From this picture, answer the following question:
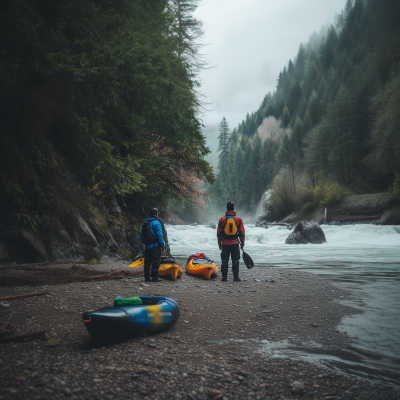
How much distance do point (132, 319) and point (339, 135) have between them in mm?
39236

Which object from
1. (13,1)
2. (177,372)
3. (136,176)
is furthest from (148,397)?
(136,176)

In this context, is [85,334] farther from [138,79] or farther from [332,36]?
[332,36]

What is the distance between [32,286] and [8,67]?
14.0 feet

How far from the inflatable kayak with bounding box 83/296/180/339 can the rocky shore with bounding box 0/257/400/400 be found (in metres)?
0.14

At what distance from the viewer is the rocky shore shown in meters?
2.36

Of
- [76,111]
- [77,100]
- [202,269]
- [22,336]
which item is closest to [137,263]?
[202,269]

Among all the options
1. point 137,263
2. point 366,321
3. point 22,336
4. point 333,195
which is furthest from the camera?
point 333,195

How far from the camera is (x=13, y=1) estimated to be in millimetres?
4664

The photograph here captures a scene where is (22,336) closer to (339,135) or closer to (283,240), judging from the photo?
(283,240)

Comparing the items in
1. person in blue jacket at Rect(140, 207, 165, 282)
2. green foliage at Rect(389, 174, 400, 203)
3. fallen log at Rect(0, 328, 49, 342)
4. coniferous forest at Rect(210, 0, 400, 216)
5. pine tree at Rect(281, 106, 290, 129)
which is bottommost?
fallen log at Rect(0, 328, 49, 342)

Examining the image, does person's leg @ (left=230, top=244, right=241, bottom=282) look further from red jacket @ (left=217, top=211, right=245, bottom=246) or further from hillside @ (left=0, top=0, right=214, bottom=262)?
hillside @ (left=0, top=0, right=214, bottom=262)

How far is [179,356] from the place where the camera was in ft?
10.2

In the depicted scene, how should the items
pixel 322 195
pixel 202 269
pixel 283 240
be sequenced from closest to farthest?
1. pixel 202 269
2. pixel 283 240
3. pixel 322 195

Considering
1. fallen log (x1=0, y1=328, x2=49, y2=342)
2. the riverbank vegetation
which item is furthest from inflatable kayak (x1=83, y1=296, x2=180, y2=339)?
the riverbank vegetation
